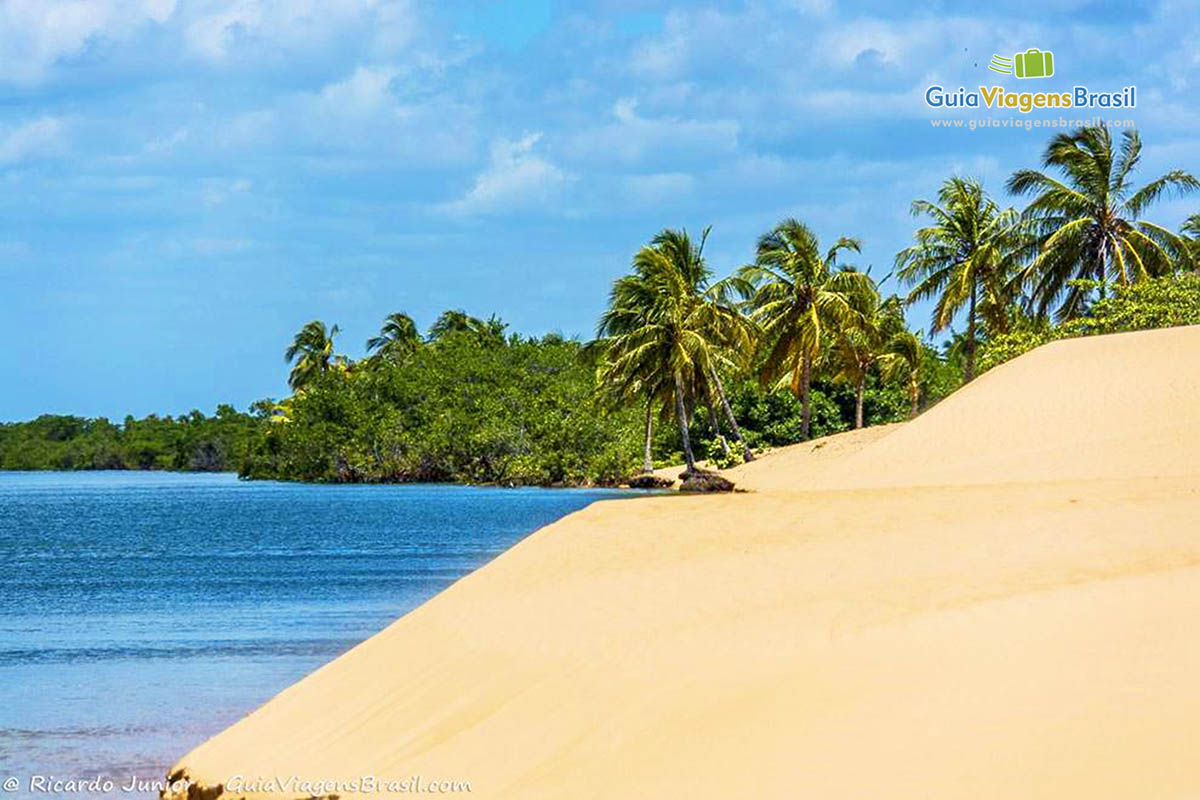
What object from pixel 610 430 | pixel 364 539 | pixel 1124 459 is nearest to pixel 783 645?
pixel 1124 459

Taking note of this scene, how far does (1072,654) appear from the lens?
28.7ft

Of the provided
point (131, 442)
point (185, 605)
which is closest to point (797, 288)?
point (185, 605)

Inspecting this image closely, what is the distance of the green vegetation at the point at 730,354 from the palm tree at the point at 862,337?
148 millimetres

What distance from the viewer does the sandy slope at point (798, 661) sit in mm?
7848

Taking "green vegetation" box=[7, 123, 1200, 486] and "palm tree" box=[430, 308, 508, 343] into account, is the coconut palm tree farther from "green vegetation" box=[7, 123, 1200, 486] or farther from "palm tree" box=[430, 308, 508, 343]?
"palm tree" box=[430, 308, 508, 343]

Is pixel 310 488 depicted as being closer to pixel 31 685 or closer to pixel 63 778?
pixel 31 685

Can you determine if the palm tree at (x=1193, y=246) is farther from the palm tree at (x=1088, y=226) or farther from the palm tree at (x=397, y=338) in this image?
the palm tree at (x=397, y=338)

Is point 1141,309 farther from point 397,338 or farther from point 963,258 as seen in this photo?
point 397,338

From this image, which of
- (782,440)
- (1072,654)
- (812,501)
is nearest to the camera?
(1072,654)

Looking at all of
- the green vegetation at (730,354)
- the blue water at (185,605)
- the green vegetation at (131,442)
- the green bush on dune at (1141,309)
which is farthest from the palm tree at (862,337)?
the green vegetation at (131,442)

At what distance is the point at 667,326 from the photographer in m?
54.9

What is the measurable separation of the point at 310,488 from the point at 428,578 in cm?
6228

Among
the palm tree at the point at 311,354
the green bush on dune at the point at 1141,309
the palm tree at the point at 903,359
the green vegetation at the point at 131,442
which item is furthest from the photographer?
the green vegetation at the point at 131,442

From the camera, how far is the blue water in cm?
1497
